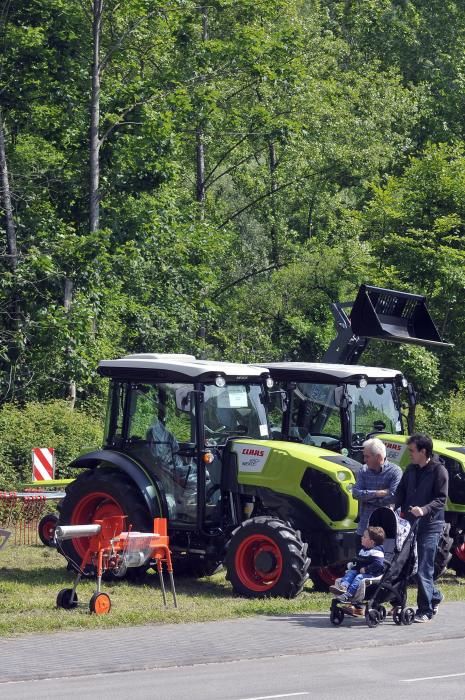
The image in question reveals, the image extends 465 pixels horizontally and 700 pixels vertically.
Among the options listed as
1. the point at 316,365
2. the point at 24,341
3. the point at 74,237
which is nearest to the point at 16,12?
the point at 74,237

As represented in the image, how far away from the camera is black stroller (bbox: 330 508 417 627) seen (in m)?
12.3

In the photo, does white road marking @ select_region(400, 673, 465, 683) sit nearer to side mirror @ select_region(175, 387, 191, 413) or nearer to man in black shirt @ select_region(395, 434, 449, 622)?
man in black shirt @ select_region(395, 434, 449, 622)

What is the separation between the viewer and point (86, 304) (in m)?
25.2

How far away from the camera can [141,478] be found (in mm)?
14945

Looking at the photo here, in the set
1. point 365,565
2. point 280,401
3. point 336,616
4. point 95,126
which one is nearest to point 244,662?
point 336,616

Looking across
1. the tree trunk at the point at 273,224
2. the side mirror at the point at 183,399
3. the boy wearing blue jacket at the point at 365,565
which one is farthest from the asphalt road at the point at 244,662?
the tree trunk at the point at 273,224

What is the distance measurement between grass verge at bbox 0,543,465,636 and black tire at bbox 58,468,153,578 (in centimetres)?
42

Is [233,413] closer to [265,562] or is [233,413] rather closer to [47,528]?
[265,562]

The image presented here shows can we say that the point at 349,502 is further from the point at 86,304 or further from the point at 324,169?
the point at 324,169

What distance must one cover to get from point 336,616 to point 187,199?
932 inches

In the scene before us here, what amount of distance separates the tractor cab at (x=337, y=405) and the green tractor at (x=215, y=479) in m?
1.93

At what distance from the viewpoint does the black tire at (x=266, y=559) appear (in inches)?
540

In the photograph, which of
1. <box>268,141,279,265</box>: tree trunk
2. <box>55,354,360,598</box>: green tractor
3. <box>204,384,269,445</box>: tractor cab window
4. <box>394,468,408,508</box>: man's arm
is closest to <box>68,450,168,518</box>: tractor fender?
<box>55,354,360,598</box>: green tractor

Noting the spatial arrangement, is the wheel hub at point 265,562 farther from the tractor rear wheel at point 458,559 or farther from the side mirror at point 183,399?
the tractor rear wheel at point 458,559
